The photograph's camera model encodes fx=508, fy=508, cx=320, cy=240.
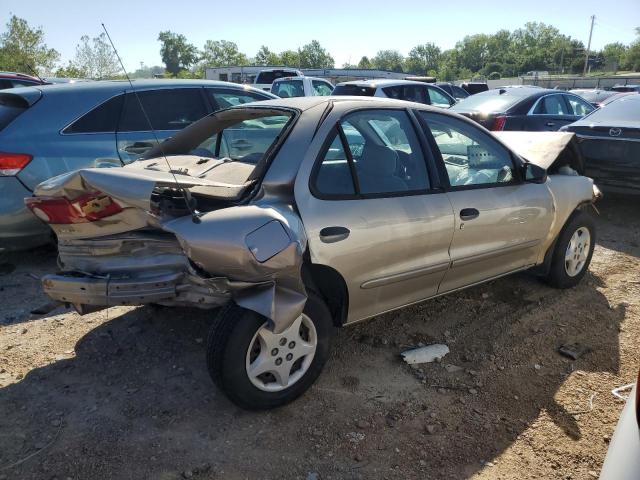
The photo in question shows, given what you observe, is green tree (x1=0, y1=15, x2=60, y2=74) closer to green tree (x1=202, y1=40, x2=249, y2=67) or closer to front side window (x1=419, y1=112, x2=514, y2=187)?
front side window (x1=419, y1=112, x2=514, y2=187)

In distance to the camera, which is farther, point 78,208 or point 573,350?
point 573,350

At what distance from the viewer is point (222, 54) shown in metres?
93.1

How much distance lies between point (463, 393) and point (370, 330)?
884mm

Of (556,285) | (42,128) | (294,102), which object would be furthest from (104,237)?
(556,285)

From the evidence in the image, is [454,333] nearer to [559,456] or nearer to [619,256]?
[559,456]

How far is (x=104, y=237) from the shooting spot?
2809 millimetres

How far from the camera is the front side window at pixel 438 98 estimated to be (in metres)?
11.6

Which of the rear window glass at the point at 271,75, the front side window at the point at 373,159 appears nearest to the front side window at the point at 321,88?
the rear window glass at the point at 271,75

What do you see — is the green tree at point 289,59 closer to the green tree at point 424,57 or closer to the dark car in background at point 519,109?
the green tree at point 424,57

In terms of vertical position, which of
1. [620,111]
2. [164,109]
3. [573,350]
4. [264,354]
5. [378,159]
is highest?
[164,109]

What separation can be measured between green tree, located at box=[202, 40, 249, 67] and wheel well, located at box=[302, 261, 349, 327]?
92.7m

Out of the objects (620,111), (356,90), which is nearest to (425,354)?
(620,111)

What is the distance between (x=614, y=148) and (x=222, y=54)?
95213 millimetres

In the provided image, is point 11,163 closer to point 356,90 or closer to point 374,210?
point 374,210
